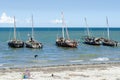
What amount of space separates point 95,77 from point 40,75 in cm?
615

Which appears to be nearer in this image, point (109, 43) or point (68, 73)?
point (68, 73)

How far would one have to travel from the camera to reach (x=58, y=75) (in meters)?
41.8

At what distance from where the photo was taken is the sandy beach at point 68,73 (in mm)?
40188

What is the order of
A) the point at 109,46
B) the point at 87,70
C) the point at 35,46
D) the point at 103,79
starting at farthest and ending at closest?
the point at 109,46, the point at 35,46, the point at 87,70, the point at 103,79

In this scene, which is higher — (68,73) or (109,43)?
(109,43)

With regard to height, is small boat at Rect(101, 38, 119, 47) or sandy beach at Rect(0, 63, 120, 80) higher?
small boat at Rect(101, 38, 119, 47)

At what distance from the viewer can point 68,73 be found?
4341 cm

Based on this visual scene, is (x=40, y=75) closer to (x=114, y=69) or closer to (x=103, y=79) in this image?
(x=103, y=79)

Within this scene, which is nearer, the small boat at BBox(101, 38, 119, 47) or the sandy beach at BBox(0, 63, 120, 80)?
the sandy beach at BBox(0, 63, 120, 80)

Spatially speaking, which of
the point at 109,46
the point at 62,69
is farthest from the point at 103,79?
the point at 109,46

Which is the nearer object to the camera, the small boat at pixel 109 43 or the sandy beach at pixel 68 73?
the sandy beach at pixel 68 73

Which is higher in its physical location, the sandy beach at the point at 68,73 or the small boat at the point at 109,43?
the small boat at the point at 109,43

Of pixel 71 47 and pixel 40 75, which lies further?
pixel 71 47

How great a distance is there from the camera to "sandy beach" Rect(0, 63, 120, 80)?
4019 cm
